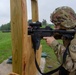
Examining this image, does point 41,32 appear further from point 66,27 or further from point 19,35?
point 19,35

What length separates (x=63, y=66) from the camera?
341cm

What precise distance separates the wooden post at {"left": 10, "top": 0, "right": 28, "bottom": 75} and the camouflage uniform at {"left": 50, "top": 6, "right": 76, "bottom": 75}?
0.45 meters

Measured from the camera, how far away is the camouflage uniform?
324 cm

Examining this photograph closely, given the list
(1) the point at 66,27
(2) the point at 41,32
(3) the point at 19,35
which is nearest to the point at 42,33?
(2) the point at 41,32

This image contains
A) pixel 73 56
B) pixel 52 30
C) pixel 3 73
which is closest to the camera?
pixel 73 56

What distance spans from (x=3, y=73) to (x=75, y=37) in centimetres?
213

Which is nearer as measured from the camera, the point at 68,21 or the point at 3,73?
the point at 68,21

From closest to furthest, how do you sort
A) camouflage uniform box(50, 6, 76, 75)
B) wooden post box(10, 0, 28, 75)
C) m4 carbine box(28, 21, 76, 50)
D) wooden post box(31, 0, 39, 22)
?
wooden post box(10, 0, 28, 75) → camouflage uniform box(50, 6, 76, 75) → m4 carbine box(28, 21, 76, 50) → wooden post box(31, 0, 39, 22)

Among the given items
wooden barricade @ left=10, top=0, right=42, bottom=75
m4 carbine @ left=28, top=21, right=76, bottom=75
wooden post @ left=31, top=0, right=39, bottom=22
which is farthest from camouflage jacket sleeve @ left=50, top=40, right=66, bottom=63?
wooden post @ left=31, top=0, right=39, bottom=22

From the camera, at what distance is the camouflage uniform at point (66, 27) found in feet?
10.6

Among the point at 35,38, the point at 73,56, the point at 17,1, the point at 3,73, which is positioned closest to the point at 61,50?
the point at 73,56

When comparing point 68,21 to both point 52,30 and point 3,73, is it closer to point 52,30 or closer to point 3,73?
point 52,30

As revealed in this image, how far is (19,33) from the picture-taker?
3094mm

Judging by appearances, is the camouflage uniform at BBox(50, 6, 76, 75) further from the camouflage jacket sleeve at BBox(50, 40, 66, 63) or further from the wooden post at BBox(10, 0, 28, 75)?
the wooden post at BBox(10, 0, 28, 75)
